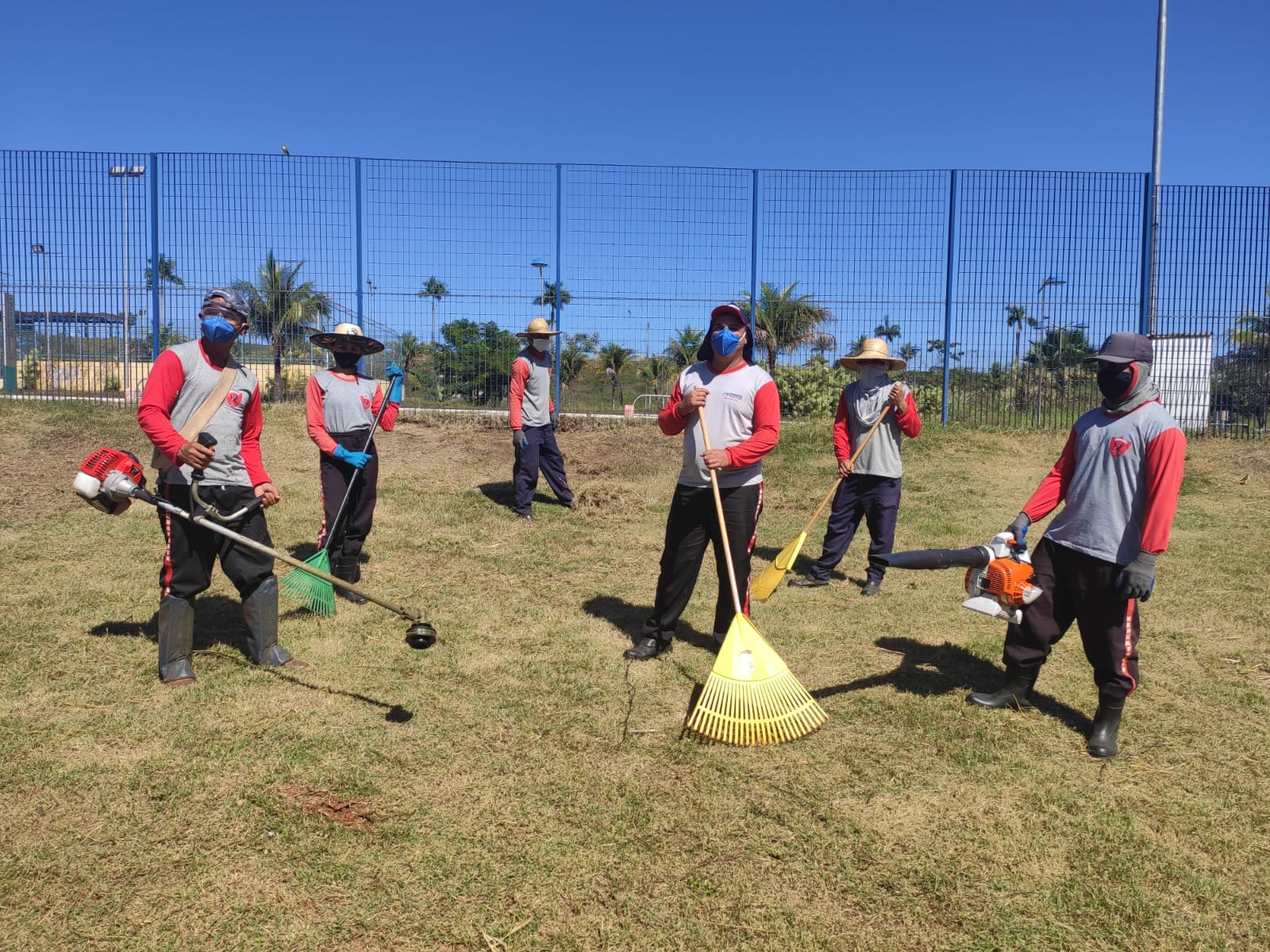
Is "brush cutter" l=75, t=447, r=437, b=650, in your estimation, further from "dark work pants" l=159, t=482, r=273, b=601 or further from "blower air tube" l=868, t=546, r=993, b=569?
"blower air tube" l=868, t=546, r=993, b=569

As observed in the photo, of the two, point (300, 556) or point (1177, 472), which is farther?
point (300, 556)

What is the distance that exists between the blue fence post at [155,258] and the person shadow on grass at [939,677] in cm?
1135

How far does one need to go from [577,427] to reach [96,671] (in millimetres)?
8845

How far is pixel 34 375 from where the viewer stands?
1278 cm

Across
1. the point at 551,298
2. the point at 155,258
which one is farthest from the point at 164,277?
the point at 551,298

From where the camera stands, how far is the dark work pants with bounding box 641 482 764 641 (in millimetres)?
4906

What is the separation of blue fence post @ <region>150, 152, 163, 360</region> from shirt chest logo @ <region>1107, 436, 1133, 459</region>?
488 inches

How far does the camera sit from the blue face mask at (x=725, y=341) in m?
4.75

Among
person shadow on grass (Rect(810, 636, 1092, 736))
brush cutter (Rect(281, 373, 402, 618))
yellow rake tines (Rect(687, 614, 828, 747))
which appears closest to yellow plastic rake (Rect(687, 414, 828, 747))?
yellow rake tines (Rect(687, 614, 828, 747))

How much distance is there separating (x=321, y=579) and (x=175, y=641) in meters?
0.92

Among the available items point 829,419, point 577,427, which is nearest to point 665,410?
point 577,427

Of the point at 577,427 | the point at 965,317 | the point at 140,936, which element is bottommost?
the point at 140,936

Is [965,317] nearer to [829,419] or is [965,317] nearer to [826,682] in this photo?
[829,419]

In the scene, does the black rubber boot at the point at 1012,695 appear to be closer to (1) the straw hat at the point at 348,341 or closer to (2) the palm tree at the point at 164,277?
(1) the straw hat at the point at 348,341
